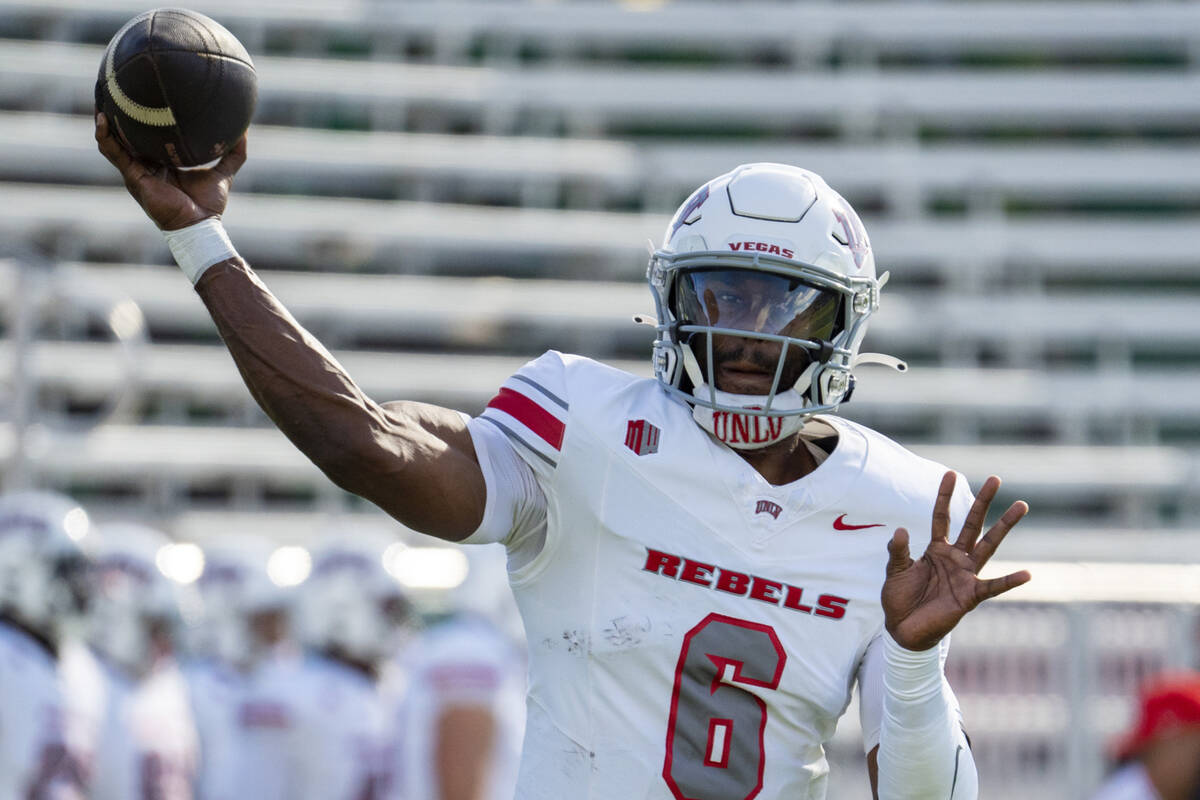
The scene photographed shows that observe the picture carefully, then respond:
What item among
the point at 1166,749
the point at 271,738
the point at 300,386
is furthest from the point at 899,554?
the point at 271,738

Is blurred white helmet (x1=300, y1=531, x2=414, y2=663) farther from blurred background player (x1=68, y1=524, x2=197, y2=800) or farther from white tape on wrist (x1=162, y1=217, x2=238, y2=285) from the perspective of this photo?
white tape on wrist (x1=162, y1=217, x2=238, y2=285)

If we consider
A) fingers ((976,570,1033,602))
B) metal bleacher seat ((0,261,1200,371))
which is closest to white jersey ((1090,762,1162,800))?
fingers ((976,570,1033,602))

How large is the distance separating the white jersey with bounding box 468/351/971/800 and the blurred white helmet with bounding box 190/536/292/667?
20.7ft

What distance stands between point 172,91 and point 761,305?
1.02 meters

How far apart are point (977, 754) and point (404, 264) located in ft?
73.0

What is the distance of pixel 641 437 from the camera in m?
2.81

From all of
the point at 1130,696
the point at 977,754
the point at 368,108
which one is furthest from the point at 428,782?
the point at 368,108

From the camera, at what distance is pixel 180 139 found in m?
2.48

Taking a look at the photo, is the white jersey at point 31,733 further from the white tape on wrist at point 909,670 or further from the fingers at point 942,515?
the fingers at point 942,515

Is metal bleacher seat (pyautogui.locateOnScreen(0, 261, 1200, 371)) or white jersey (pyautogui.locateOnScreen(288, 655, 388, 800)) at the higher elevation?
white jersey (pyautogui.locateOnScreen(288, 655, 388, 800))

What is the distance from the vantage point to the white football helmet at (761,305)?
2.83m

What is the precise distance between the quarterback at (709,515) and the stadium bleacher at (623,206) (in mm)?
22105

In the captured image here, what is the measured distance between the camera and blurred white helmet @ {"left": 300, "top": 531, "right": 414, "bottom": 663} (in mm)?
7160

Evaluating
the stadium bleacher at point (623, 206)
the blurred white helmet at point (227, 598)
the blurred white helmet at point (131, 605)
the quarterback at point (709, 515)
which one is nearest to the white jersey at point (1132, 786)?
the quarterback at point (709, 515)
